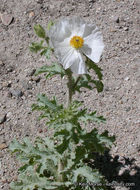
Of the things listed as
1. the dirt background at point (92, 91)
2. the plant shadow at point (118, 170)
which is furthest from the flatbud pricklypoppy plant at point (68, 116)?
the dirt background at point (92, 91)

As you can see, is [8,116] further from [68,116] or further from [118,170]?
[68,116]

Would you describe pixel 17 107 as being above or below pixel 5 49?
below

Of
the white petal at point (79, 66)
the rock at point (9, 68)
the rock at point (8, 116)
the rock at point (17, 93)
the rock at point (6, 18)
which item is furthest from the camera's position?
the rock at point (6, 18)

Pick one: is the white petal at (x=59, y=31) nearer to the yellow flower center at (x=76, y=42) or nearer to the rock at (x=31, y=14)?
the yellow flower center at (x=76, y=42)

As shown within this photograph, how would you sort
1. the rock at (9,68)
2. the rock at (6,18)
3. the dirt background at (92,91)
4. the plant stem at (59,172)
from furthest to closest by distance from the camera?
the rock at (6,18) < the rock at (9,68) < the dirt background at (92,91) < the plant stem at (59,172)

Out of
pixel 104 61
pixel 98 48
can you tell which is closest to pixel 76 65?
pixel 98 48

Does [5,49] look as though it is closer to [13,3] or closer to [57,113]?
[13,3]

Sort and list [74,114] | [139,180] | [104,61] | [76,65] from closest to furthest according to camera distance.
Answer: [76,65], [74,114], [139,180], [104,61]
